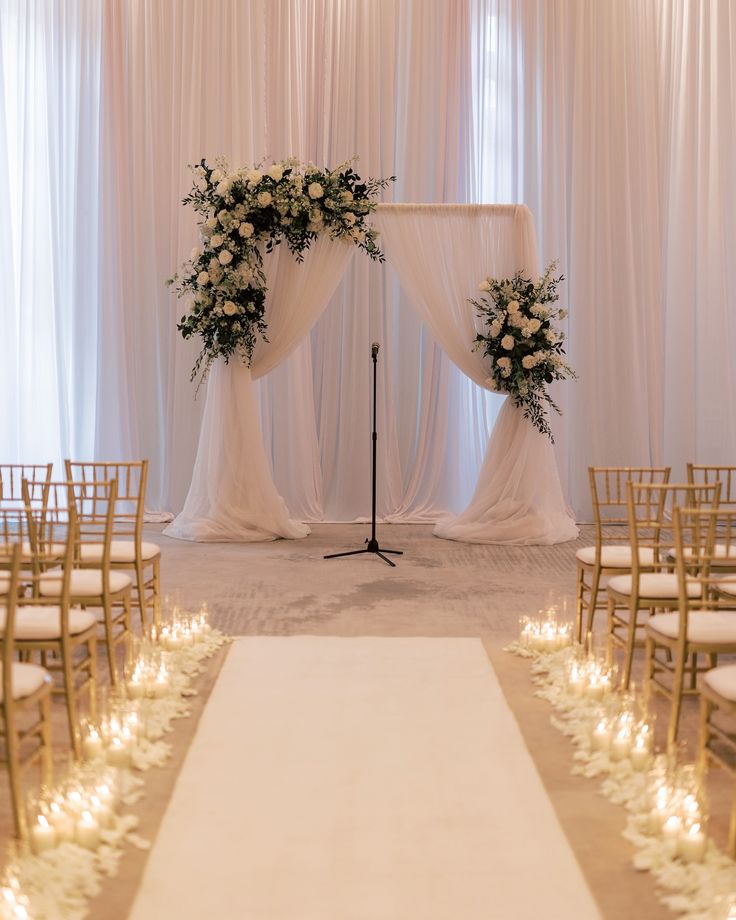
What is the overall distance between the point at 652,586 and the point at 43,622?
2295 mm

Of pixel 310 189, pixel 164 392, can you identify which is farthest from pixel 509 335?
pixel 164 392

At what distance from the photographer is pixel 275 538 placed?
7699 millimetres

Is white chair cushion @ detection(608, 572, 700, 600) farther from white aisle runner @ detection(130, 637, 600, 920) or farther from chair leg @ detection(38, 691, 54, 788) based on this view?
chair leg @ detection(38, 691, 54, 788)

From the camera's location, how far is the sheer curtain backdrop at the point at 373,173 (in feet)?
29.3

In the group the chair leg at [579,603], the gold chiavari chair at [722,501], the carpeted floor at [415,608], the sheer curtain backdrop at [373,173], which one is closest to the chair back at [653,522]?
the gold chiavari chair at [722,501]

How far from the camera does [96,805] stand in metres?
2.86

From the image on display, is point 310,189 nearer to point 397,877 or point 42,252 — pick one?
point 42,252

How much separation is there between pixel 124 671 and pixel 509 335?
408cm

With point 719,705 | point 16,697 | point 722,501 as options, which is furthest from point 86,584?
point 722,501

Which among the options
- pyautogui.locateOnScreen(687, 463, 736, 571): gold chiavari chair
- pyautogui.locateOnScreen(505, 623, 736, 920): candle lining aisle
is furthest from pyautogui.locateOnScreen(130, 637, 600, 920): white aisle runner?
pyautogui.locateOnScreen(687, 463, 736, 571): gold chiavari chair

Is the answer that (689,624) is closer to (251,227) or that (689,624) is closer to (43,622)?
(43,622)

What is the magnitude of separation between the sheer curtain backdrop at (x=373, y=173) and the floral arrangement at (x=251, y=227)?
1.49 m

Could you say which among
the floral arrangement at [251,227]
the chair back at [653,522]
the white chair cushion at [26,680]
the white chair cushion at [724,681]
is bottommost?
the white chair cushion at [724,681]

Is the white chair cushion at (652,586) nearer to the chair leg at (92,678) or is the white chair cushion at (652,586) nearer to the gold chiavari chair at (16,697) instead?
the chair leg at (92,678)
